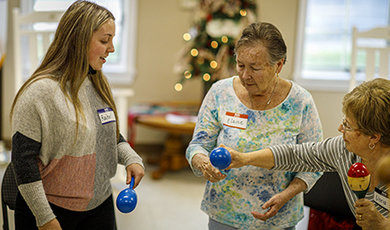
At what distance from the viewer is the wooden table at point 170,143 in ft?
11.9

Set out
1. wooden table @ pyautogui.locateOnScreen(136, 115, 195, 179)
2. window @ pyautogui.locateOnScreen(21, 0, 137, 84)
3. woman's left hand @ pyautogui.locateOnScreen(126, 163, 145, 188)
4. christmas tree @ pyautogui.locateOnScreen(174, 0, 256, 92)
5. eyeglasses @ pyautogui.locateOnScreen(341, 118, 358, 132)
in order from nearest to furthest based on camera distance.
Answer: eyeglasses @ pyautogui.locateOnScreen(341, 118, 358, 132) < woman's left hand @ pyautogui.locateOnScreen(126, 163, 145, 188) < wooden table @ pyautogui.locateOnScreen(136, 115, 195, 179) < christmas tree @ pyautogui.locateOnScreen(174, 0, 256, 92) < window @ pyautogui.locateOnScreen(21, 0, 137, 84)

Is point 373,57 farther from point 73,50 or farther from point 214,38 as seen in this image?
point 73,50

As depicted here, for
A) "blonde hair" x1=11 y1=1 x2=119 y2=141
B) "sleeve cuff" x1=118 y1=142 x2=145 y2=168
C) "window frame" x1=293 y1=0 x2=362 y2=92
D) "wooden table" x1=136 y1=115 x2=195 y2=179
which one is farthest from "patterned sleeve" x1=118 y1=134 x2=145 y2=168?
"window frame" x1=293 y1=0 x2=362 y2=92

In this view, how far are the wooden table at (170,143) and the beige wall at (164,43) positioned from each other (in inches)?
22.7

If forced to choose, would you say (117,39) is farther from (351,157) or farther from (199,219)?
(351,157)

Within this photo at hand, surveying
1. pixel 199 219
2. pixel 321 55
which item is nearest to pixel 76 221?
pixel 199 219

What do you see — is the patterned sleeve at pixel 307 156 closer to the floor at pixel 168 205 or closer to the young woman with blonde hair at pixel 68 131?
the young woman with blonde hair at pixel 68 131

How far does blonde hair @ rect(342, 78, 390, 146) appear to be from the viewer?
1.17 metres

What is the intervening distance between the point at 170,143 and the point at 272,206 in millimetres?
2612

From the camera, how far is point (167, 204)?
10.4 feet

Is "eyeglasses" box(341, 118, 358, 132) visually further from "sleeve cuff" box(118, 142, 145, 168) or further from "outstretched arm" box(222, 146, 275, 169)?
"sleeve cuff" box(118, 142, 145, 168)

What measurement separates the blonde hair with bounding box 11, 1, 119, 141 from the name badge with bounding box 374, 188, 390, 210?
0.89 m

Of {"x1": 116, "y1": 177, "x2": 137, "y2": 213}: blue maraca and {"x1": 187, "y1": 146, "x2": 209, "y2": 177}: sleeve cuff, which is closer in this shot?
{"x1": 116, "y1": 177, "x2": 137, "y2": 213}: blue maraca

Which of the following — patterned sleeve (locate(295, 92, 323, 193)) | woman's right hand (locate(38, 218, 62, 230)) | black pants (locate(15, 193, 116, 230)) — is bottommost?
black pants (locate(15, 193, 116, 230))
